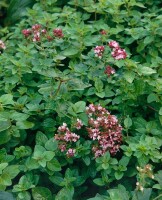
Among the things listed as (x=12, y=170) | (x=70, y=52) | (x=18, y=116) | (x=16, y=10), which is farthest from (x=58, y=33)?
(x=16, y=10)

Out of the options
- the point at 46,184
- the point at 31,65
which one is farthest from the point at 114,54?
the point at 46,184

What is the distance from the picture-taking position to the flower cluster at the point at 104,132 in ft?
6.52

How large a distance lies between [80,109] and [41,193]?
0.39 m

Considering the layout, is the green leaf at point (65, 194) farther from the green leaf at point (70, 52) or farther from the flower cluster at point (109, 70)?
the green leaf at point (70, 52)

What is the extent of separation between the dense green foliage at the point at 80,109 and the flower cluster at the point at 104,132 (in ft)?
0.11

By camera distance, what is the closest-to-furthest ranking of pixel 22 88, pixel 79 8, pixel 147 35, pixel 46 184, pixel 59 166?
pixel 59 166 < pixel 46 184 < pixel 22 88 < pixel 147 35 < pixel 79 8

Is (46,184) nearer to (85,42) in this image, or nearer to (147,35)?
(85,42)

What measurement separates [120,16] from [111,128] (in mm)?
831

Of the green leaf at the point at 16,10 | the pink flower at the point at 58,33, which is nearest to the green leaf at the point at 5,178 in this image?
the pink flower at the point at 58,33

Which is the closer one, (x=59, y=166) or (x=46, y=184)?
(x=59, y=166)

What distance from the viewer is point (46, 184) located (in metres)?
2.09

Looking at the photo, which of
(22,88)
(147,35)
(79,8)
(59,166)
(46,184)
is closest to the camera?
(59,166)

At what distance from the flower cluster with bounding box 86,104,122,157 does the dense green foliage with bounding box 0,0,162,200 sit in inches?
1.3

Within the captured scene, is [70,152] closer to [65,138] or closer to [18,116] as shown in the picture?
[65,138]
